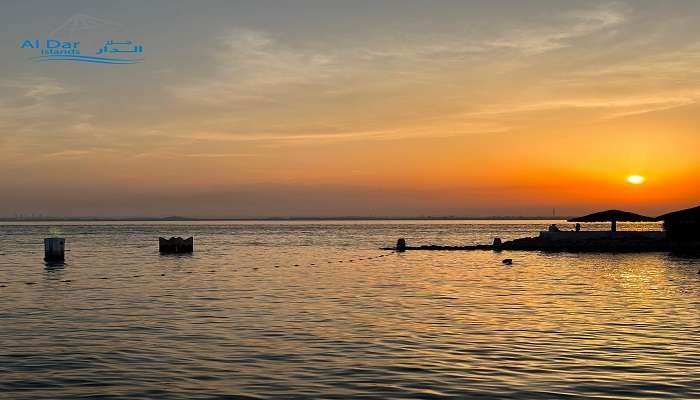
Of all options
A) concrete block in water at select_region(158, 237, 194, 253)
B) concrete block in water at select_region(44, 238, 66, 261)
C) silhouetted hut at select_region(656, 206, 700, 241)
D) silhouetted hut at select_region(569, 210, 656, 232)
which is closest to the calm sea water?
concrete block in water at select_region(44, 238, 66, 261)

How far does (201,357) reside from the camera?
1764cm

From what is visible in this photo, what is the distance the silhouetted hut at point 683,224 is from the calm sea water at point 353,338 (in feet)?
94.6

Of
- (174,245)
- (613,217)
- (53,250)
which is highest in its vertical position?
(613,217)

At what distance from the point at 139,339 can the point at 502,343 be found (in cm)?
991

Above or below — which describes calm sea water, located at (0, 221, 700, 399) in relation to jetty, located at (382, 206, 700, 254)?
below

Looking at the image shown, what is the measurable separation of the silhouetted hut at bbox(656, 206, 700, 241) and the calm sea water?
94.6 feet

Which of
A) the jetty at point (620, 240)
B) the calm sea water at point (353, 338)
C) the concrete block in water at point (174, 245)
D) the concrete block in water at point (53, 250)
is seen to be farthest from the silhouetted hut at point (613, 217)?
the concrete block in water at point (53, 250)

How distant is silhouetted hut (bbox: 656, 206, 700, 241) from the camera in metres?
67.6

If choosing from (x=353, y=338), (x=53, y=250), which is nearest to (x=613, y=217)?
(x=53, y=250)

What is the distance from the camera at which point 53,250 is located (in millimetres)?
59438

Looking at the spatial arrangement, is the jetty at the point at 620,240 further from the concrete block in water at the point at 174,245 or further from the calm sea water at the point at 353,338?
the calm sea water at the point at 353,338

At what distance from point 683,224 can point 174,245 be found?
164ft

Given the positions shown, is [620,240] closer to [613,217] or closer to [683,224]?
[613,217]

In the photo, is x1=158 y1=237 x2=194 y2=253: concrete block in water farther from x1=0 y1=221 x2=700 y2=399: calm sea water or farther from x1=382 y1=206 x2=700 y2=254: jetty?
x1=0 y1=221 x2=700 y2=399: calm sea water
